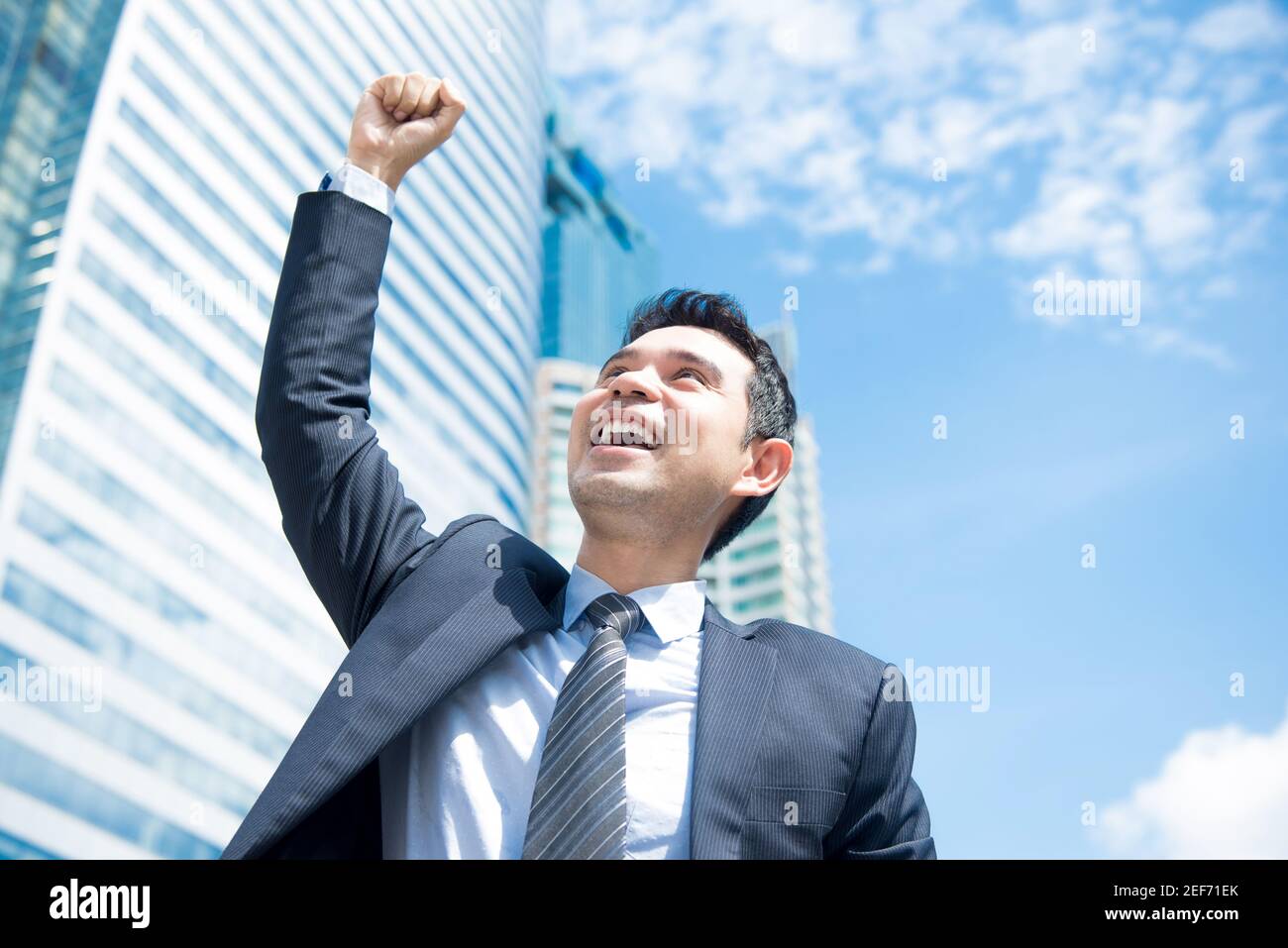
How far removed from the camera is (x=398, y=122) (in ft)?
8.30

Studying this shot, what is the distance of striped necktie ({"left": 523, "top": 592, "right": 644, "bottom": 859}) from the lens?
6.18ft

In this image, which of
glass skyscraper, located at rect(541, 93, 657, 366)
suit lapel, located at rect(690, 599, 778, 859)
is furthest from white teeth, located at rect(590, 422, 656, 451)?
glass skyscraper, located at rect(541, 93, 657, 366)

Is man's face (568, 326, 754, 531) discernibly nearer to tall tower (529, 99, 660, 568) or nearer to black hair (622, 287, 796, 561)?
black hair (622, 287, 796, 561)

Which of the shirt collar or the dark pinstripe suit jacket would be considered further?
the shirt collar

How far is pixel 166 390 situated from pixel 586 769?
4207cm

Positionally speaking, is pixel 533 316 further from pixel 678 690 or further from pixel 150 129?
pixel 678 690

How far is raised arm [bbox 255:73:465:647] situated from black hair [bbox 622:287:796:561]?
103 cm

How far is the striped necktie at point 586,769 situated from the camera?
1884 millimetres

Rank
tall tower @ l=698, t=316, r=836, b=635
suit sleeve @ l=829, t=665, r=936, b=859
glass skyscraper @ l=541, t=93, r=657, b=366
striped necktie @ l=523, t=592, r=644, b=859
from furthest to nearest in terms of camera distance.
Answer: glass skyscraper @ l=541, t=93, r=657, b=366, tall tower @ l=698, t=316, r=836, b=635, suit sleeve @ l=829, t=665, r=936, b=859, striped necktie @ l=523, t=592, r=644, b=859

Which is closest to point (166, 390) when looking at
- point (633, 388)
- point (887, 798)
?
point (633, 388)

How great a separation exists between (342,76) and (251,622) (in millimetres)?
26473

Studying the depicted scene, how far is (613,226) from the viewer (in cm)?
10156

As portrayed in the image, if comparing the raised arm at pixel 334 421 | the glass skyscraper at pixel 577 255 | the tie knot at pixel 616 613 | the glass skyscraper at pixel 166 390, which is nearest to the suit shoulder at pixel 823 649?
the tie knot at pixel 616 613

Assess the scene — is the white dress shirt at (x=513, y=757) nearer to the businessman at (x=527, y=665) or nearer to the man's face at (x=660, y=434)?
the businessman at (x=527, y=665)
